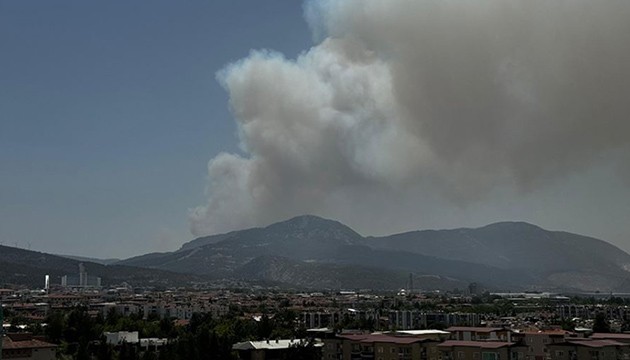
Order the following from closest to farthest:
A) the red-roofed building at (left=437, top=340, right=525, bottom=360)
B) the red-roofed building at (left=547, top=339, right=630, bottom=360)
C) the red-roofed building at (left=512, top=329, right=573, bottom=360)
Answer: the red-roofed building at (left=437, top=340, right=525, bottom=360) → the red-roofed building at (left=547, top=339, right=630, bottom=360) → the red-roofed building at (left=512, top=329, right=573, bottom=360)

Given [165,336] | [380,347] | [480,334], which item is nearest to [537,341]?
[480,334]

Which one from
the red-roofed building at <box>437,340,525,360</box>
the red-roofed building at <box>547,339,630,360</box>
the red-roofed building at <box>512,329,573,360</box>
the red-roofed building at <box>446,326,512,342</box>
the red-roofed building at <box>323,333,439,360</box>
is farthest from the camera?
the red-roofed building at <box>446,326,512,342</box>

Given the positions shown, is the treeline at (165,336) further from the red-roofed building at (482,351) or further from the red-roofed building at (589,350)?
the red-roofed building at (589,350)

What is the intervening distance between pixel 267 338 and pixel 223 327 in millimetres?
7196

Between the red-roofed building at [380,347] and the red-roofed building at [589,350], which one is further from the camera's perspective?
the red-roofed building at [380,347]

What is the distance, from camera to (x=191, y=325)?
2258 inches

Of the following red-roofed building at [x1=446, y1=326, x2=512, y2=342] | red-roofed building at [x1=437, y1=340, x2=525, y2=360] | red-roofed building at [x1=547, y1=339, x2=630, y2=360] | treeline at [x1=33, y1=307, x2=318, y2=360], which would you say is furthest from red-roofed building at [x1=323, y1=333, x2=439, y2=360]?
red-roofed building at [x1=547, y1=339, x2=630, y2=360]

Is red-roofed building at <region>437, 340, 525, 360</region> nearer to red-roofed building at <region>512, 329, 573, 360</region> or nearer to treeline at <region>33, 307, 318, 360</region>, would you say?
red-roofed building at <region>512, 329, 573, 360</region>

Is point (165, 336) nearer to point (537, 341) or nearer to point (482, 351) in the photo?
point (482, 351)

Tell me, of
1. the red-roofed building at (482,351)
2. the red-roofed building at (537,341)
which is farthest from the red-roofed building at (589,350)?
the red-roofed building at (482,351)

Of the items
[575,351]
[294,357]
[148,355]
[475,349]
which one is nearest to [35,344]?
[148,355]

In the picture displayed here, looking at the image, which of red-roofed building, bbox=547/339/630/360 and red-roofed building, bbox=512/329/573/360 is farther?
red-roofed building, bbox=512/329/573/360

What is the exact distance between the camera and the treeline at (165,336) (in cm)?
3822

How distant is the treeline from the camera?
125 feet
